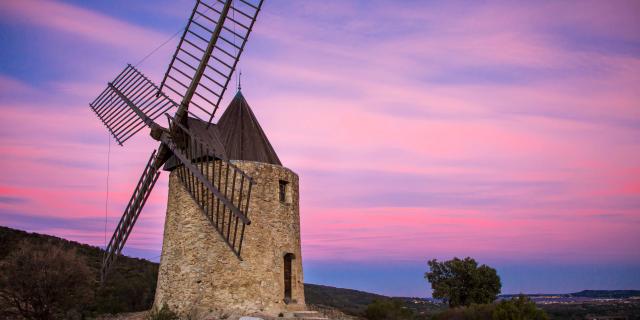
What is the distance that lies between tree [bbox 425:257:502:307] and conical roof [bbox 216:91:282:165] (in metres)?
12.5

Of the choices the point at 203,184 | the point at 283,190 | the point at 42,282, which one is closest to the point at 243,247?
the point at 203,184

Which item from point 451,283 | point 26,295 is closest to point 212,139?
point 26,295

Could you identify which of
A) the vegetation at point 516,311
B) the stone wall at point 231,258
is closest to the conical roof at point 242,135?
the stone wall at point 231,258

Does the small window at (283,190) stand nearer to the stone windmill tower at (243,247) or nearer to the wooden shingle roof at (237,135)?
the stone windmill tower at (243,247)

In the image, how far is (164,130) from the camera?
1323 cm

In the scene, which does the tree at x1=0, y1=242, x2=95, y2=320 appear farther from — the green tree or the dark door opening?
the green tree

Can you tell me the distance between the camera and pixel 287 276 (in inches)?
539

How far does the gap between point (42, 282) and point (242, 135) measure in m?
5.62

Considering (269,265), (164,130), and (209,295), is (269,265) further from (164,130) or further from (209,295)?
(164,130)

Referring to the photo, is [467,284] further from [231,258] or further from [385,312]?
[231,258]

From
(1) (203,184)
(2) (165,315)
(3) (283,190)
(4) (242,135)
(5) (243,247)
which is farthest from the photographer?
(4) (242,135)

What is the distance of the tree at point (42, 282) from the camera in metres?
12.6

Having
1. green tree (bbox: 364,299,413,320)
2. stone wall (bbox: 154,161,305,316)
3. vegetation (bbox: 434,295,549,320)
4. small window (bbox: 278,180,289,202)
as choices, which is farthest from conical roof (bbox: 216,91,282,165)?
green tree (bbox: 364,299,413,320)

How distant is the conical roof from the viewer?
1374 cm
